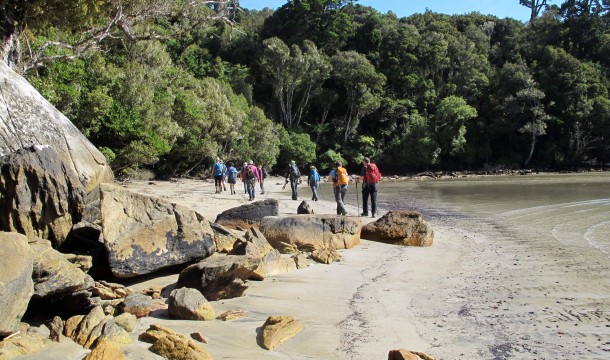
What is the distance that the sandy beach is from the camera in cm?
436

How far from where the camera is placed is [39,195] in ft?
17.0

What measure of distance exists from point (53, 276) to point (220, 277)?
168 cm

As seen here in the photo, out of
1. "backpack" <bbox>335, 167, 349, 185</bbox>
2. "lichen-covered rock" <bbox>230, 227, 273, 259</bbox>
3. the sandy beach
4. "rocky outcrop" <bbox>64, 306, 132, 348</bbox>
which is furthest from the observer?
"backpack" <bbox>335, 167, 349, 185</bbox>

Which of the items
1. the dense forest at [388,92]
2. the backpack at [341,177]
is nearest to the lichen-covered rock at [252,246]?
the backpack at [341,177]

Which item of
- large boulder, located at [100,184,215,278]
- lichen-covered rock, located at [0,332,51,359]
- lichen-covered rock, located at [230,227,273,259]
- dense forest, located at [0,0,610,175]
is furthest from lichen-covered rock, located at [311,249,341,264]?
dense forest, located at [0,0,610,175]

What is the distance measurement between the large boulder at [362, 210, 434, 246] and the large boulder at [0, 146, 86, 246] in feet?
20.6

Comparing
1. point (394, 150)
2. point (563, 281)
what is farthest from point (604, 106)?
point (563, 281)

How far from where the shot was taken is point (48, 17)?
12555 millimetres

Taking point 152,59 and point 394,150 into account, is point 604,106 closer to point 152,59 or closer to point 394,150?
point 394,150

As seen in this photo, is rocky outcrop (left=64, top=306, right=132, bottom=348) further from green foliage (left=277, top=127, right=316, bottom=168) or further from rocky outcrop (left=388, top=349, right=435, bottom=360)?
green foliage (left=277, top=127, right=316, bottom=168)

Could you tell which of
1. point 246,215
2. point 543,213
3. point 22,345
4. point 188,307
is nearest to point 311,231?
point 246,215

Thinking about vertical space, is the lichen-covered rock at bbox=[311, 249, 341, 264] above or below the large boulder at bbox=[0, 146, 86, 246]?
below

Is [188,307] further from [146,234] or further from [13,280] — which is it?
[13,280]

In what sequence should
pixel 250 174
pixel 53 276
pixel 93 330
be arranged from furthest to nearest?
pixel 250 174 < pixel 53 276 < pixel 93 330
